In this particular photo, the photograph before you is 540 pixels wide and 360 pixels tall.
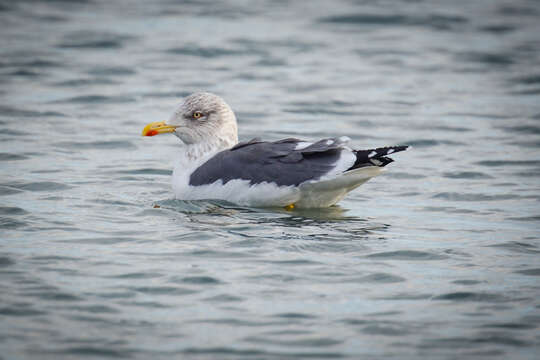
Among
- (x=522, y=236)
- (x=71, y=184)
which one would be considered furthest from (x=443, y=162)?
(x=71, y=184)

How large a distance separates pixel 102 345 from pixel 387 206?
4.71m

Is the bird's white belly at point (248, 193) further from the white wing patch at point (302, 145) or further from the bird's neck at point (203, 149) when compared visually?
the bird's neck at point (203, 149)

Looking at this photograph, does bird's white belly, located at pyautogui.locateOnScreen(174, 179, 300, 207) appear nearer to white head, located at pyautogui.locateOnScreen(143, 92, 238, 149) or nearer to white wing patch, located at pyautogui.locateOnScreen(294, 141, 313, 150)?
white wing patch, located at pyautogui.locateOnScreen(294, 141, 313, 150)

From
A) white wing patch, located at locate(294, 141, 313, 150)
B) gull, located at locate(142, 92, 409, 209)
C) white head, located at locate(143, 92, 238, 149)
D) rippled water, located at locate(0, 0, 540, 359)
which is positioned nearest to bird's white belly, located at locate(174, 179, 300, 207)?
gull, located at locate(142, 92, 409, 209)

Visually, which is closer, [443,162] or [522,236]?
[522,236]

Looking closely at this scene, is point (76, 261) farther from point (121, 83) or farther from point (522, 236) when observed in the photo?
point (121, 83)

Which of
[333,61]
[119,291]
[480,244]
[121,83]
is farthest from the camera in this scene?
[333,61]

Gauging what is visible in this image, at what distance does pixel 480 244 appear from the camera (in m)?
8.30

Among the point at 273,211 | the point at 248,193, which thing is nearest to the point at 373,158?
the point at 273,211

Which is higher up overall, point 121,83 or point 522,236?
point 121,83

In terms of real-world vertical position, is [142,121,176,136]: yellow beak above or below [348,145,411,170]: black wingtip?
above

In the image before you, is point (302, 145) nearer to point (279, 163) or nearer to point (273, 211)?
point (279, 163)

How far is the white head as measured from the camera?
9984 millimetres

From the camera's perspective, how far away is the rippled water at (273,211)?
6137mm
